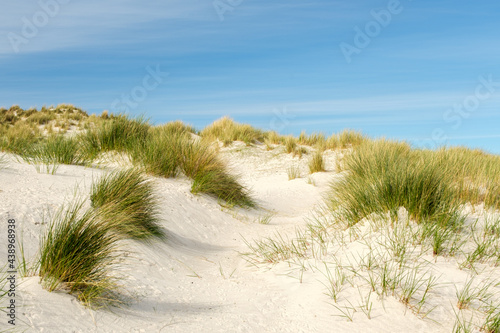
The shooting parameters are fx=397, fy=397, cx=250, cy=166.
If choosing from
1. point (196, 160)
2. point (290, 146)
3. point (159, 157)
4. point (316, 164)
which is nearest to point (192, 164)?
point (196, 160)

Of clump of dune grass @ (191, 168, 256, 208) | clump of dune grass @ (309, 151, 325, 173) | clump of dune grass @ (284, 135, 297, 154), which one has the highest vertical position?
clump of dune grass @ (284, 135, 297, 154)

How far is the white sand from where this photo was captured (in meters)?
2.81

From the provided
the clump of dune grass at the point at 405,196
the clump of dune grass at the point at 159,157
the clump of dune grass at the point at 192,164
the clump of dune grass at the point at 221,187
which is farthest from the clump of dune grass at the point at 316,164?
the clump of dune grass at the point at 405,196

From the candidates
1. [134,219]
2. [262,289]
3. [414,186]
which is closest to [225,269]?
[262,289]

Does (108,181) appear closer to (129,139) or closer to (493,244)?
(129,139)

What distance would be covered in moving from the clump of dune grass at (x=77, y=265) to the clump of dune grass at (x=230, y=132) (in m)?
11.6

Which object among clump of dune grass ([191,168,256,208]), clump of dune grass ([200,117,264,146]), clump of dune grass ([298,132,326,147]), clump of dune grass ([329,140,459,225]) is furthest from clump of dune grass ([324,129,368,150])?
clump of dune grass ([329,140,459,225])

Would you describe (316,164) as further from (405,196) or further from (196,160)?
(405,196)

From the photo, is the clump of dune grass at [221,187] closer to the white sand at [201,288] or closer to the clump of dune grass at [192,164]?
the clump of dune grass at [192,164]

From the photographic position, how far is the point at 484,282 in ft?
11.5

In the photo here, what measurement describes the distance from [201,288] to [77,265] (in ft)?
4.33

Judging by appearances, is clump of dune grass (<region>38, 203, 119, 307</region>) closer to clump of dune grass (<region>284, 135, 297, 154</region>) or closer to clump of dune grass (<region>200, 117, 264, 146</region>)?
clump of dune grass (<region>284, 135, 297, 154</region>)

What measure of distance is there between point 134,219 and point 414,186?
331 cm

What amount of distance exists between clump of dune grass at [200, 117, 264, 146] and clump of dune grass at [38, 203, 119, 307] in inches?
459
